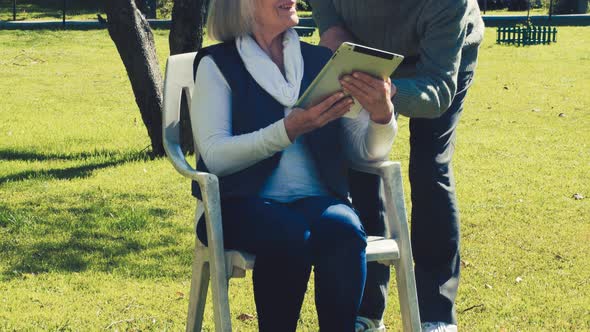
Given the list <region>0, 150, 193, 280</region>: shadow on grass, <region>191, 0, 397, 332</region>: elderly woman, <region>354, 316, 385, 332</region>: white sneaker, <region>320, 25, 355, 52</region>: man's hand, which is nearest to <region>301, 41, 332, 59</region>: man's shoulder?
<region>191, 0, 397, 332</region>: elderly woman

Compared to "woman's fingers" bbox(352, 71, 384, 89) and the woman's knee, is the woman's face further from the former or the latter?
the woman's knee

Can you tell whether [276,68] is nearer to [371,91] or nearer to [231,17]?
[231,17]

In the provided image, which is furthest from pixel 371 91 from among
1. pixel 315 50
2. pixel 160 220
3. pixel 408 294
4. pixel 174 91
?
pixel 160 220

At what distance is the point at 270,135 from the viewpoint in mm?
3301

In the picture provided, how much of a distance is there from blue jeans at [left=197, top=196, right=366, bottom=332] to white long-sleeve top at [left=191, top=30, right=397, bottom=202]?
0.18 m

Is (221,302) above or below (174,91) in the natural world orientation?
below

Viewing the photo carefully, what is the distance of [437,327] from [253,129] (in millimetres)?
1187

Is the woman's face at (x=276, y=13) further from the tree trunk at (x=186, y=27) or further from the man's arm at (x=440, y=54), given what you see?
the tree trunk at (x=186, y=27)

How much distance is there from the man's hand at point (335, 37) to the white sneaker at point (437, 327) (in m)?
1.13

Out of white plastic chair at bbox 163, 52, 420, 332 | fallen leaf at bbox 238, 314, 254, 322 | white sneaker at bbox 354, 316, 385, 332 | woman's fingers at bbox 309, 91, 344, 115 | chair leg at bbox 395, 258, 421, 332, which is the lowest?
fallen leaf at bbox 238, 314, 254, 322

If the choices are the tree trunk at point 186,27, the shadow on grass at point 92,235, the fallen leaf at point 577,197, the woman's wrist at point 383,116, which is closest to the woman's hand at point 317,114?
the woman's wrist at point 383,116

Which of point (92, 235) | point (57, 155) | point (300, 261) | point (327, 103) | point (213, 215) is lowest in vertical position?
point (57, 155)

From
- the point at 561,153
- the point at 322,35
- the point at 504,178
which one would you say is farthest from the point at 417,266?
the point at 561,153

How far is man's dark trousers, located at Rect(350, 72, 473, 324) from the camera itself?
13.3 feet
